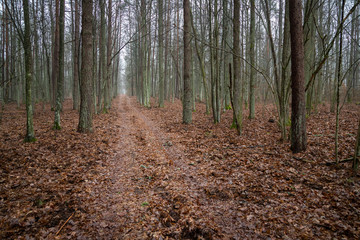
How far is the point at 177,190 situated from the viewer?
4.45 metres

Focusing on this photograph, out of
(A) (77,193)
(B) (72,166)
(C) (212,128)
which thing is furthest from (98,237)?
(C) (212,128)

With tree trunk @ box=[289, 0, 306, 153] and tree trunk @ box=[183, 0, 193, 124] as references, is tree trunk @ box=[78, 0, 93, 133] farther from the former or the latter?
tree trunk @ box=[289, 0, 306, 153]

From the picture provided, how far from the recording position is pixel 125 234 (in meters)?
3.09

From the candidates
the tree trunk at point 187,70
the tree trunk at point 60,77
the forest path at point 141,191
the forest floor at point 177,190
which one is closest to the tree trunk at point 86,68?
the forest floor at point 177,190

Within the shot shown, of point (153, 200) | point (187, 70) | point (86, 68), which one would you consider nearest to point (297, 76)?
point (153, 200)

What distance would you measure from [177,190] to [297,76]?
4.85 meters

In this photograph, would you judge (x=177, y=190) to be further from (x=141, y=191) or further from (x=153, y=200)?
(x=141, y=191)

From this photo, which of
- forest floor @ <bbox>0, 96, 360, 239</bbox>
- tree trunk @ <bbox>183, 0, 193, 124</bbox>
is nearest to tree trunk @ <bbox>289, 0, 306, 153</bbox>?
forest floor @ <bbox>0, 96, 360, 239</bbox>

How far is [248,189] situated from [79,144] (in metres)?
→ 5.99

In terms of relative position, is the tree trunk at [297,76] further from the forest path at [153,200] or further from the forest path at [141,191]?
the forest path at [141,191]

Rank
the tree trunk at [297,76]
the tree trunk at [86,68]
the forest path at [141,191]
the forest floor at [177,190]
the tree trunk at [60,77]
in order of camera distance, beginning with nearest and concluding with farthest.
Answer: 1. the forest floor at [177,190]
2. the forest path at [141,191]
3. the tree trunk at [297,76]
4. the tree trunk at [86,68]
5. the tree trunk at [60,77]

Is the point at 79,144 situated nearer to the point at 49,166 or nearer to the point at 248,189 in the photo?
the point at 49,166

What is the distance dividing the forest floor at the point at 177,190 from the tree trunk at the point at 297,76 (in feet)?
1.73

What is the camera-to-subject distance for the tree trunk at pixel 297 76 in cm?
566
